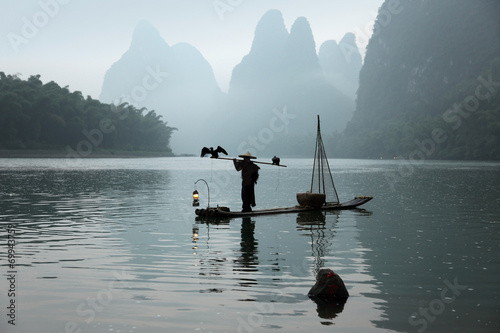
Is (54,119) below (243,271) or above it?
above

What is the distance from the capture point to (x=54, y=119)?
11712 cm

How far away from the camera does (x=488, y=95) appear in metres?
132

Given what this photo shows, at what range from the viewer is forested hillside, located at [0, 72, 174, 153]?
108m

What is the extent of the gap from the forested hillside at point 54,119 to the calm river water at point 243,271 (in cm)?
9220

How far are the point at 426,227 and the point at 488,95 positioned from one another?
411ft

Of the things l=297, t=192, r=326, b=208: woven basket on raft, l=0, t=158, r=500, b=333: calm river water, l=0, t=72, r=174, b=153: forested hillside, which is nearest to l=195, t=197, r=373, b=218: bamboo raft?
l=297, t=192, r=326, b=208: woven basket on raft

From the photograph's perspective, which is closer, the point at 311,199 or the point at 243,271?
the point at 243,271

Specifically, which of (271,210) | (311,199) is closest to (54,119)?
(311,199)

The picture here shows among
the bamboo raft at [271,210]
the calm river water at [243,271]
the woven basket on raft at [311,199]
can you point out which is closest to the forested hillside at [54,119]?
the calm river water at [243,271]

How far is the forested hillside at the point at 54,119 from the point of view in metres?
108

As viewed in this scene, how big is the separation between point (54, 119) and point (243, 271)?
11387 centimetres

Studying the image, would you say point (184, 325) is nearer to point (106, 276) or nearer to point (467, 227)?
point (106, 276)

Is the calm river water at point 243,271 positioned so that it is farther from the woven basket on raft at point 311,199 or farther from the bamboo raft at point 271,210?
the woven basket on raft at point 311,199

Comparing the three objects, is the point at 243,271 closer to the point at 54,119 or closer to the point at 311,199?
the point at 311,199
